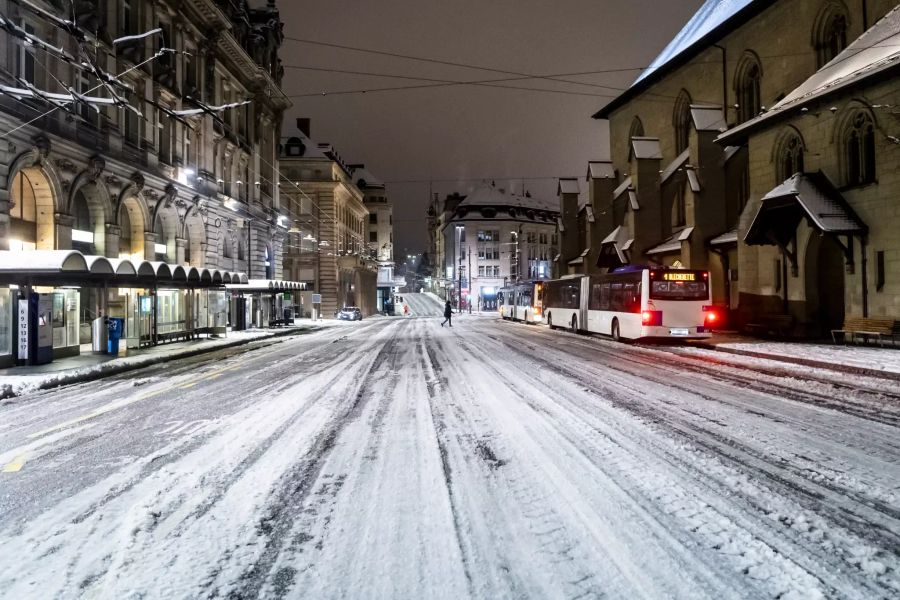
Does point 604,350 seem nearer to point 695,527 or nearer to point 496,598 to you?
point 695,527

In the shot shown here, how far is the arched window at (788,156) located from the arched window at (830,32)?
4.15 meters

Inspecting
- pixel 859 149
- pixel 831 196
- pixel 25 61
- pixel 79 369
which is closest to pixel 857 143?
pixel 859 149

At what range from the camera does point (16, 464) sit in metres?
6.48

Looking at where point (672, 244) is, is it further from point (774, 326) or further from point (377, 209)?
point (377, 209)

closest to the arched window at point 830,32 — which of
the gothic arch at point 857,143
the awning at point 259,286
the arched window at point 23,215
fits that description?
the gothic arch at point 857,143

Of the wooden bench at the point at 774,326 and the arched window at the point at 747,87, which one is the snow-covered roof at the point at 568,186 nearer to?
the arched window at the point at 747,87

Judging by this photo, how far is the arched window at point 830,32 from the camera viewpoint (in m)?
24.2

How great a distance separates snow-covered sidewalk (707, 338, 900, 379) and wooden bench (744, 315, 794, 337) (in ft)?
5.77

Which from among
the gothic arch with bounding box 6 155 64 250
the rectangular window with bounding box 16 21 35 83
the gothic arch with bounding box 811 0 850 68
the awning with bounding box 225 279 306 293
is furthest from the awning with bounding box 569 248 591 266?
the rectangular window with bounding box 16 21 35 83

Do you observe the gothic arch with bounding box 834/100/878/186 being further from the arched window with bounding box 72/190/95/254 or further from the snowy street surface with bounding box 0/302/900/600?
the arched window with bounding box 72/190/95/254

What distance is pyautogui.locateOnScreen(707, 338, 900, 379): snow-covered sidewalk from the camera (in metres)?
13.7

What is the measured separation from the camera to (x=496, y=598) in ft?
10.9

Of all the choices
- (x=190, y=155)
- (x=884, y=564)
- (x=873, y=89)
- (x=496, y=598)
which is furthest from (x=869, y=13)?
(x=190, y=155)

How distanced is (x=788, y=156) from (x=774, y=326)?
277 inches
